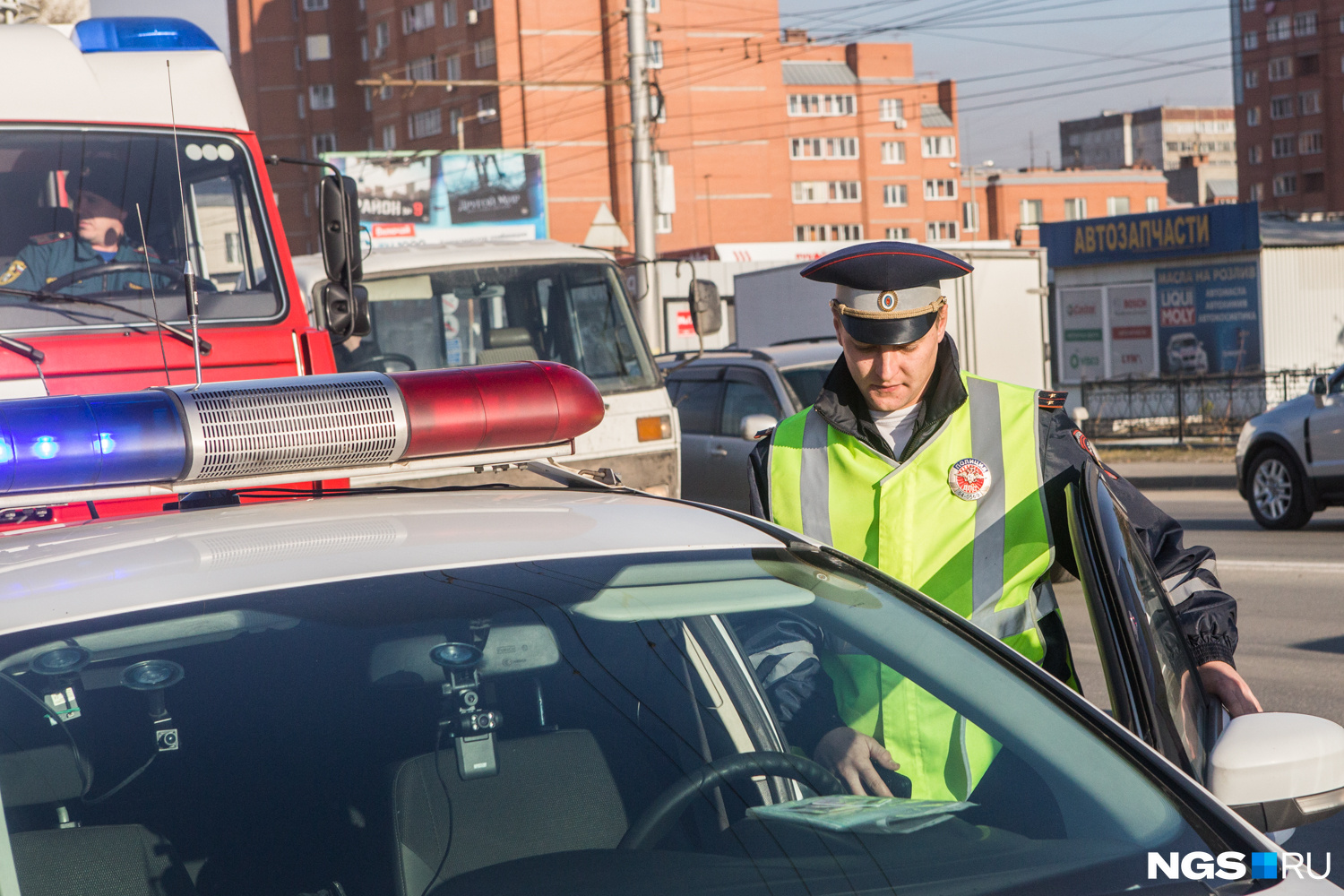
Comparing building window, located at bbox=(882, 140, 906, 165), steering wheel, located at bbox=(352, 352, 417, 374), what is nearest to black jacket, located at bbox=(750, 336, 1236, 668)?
steering wheel, located at bbox=(352, 352, 417, 374)

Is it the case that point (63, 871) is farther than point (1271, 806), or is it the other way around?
point (1271, 806)

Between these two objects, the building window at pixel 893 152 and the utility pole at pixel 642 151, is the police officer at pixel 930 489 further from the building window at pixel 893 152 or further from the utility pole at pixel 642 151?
the building window at pixel 893 152

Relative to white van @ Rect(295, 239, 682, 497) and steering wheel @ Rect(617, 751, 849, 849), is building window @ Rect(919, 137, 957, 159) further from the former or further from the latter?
steering wheel @ Rect(617, 751, 849, 849)

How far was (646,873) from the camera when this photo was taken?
6.16 ft

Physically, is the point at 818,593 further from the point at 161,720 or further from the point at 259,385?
the point at 259,385

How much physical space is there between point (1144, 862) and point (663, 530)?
2.95ft

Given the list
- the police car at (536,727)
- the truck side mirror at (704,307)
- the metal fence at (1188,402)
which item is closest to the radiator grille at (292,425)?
the police car at (536,727)

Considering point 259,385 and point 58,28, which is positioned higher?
point 58,28

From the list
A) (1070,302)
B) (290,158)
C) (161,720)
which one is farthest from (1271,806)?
(1070,302)

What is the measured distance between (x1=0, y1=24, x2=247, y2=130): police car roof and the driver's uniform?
0.56m

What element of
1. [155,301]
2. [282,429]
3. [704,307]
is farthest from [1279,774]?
[704,307]

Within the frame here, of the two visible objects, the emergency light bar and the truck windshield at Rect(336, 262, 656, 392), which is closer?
the emergency light bar

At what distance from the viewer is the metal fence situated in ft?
77.5

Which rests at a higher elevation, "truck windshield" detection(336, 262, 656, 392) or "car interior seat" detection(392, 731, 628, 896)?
"truck windshield" detection(336, 262, 656, 392)
